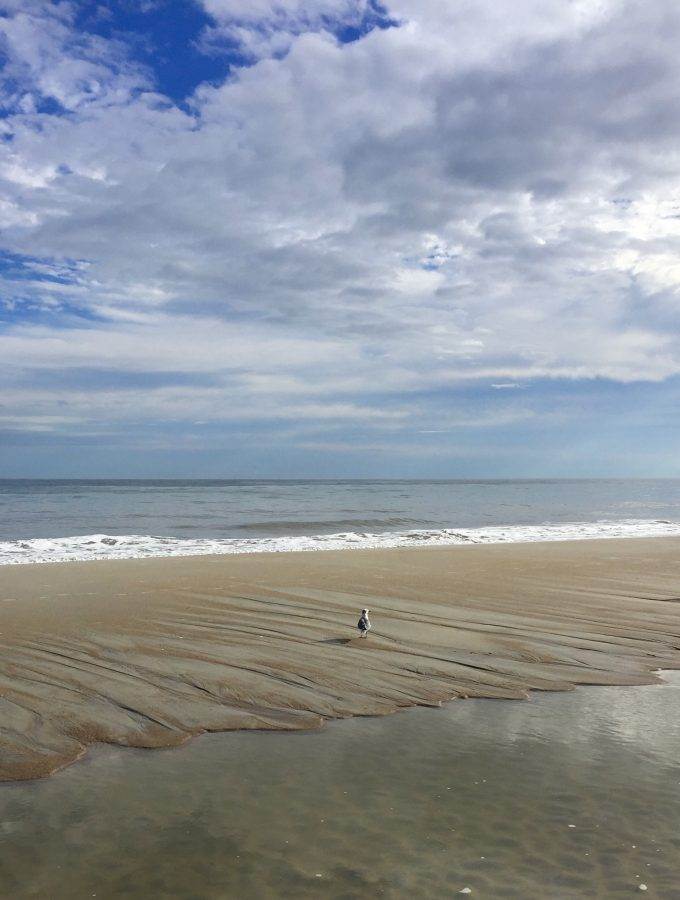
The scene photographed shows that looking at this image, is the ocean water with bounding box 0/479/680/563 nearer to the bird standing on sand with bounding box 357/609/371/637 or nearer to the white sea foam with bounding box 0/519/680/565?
the white sea foam with bounding box 0/519/680/565

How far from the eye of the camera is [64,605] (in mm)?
12734

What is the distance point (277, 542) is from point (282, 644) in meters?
17.4

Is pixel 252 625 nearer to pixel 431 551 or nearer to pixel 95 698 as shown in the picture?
pixel 95 698

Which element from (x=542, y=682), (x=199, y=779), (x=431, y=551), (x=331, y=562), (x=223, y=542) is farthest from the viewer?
(x=223, y=542)

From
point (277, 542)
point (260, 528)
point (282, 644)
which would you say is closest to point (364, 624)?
point (282, 644)

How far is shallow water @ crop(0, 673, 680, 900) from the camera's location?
434cm

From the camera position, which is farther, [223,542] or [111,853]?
[223,542]

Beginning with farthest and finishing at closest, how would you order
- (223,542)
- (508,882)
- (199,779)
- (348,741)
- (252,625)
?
(223,542) → (252,625) → (348,741) → (199,779) → (508,882)

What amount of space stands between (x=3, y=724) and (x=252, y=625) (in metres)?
4.75

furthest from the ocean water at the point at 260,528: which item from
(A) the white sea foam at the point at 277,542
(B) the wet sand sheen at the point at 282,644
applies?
(B) the wet sand sheen at the point at 282,644

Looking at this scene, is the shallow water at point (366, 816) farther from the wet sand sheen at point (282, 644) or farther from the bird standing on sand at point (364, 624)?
the bird standing on sand at point (364, 624)

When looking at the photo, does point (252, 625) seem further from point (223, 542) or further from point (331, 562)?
point (223, 542)

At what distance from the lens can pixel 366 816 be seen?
16.8ft

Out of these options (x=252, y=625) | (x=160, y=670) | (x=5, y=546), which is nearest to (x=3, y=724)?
(x=160, y=670)
